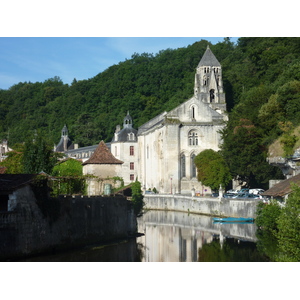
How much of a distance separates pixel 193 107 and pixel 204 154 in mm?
6523

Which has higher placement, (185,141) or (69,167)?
(185,141)

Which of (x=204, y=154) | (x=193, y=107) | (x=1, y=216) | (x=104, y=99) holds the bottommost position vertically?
(x=1, y=216)

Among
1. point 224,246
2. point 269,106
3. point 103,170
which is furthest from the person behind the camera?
point 269,106

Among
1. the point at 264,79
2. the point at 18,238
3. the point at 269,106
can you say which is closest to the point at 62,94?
the point at 264,79

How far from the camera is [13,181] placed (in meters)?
28.2

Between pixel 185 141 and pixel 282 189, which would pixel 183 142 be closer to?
pixel 185 141

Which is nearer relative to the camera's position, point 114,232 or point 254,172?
point 114,232

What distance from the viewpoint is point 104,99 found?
123875 mm

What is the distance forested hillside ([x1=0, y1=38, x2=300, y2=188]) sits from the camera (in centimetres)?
5981

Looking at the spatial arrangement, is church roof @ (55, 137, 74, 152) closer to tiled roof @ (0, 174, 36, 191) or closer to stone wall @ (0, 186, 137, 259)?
stone wall @ (0, 186, 137, 259)

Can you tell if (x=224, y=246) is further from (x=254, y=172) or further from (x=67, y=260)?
(x=254, y=172)

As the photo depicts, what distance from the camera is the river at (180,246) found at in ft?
98.2

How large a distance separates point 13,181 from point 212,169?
43.0m

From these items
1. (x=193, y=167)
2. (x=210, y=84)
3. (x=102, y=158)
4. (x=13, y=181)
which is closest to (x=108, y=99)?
(x=210, y=84)
